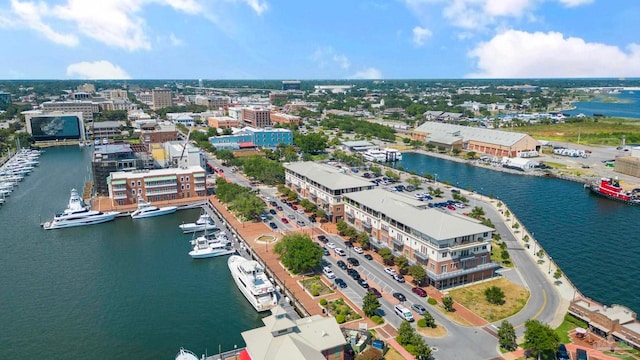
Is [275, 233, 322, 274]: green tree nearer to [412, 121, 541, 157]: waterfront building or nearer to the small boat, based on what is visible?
the small boat

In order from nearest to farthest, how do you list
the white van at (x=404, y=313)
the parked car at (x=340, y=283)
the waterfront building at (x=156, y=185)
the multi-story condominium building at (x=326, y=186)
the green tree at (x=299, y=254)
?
the white van at (x=404, y=313) < the parked car at (x=340, y=283) < the green tree at (x=299, y=254) < the multi-story condominium building at (x=326, y=186) < the waterfront building at (x=156, y=185)

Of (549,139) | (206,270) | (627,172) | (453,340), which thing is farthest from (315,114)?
(453,340)

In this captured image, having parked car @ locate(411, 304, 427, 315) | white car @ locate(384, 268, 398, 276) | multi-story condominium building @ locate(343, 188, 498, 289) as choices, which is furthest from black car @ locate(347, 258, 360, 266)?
parked car @ locate(411, 304, 427, 315)

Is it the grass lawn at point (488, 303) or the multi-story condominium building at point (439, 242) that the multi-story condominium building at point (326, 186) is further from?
the grass lawn at point (488, 303)

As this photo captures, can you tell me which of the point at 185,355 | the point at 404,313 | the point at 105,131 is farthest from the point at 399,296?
the point at 105,131

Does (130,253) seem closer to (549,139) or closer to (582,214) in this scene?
(582,214)

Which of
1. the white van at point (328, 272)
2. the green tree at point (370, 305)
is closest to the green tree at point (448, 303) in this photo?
the green tree at point (370, 305)
